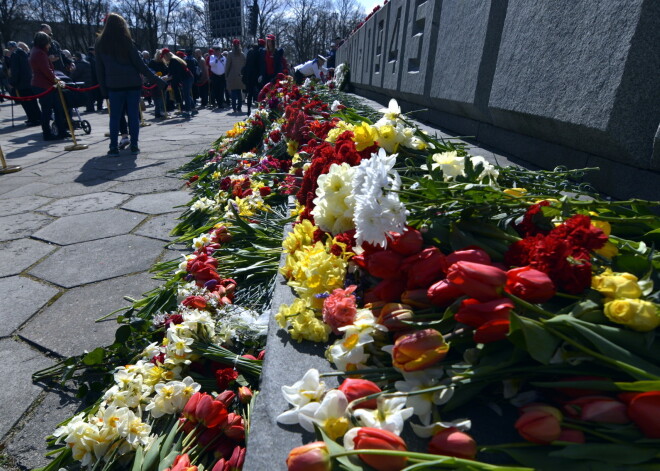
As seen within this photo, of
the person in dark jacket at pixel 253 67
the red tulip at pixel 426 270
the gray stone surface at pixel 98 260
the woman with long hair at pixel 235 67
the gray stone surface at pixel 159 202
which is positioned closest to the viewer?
the red tulip at pixel 426 270

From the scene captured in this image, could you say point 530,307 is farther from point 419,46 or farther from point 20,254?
point 419,46

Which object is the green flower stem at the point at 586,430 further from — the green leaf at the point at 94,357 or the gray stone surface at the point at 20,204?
the gray stone surface at the point at 20,204

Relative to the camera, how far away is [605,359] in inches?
26.6

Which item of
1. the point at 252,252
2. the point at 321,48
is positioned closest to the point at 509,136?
the point at 252,252

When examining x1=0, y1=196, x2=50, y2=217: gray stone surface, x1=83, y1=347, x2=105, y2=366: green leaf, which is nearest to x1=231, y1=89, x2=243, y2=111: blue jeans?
x1=0, y1=196, x2=50, y2=217: gray stone surface

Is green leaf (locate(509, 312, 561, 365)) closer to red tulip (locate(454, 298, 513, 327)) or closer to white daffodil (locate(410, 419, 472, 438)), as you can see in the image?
red tulip (locate(454, 298, 513, 327))

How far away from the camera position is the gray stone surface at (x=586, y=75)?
1694 millimetres

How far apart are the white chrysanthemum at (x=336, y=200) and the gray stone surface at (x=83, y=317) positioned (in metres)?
1.29

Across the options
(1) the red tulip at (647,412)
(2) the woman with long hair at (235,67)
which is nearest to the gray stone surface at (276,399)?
Answer: (1) the red tulip at (647,412)

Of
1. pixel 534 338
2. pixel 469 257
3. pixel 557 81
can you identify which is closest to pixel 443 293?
pixel 469 257

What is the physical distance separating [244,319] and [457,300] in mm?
951

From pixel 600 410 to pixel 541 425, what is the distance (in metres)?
0.09

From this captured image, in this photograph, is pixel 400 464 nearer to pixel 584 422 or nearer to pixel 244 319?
pixel 584 422

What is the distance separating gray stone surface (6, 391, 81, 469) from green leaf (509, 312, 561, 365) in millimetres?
1496
